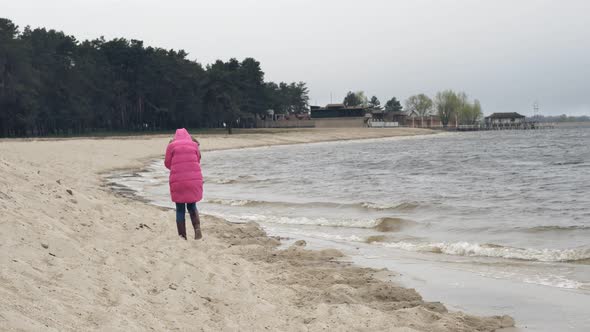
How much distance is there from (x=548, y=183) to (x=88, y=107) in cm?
5847

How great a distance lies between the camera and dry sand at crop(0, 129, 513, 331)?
4.67 m

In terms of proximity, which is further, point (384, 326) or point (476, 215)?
point (476, 215)

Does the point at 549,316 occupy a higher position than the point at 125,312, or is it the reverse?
the point at 125,312

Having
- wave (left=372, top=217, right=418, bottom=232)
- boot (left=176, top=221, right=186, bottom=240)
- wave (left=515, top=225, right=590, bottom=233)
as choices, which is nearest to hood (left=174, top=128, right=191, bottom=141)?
boot (left=176, top=221, right=186, bottom=240)

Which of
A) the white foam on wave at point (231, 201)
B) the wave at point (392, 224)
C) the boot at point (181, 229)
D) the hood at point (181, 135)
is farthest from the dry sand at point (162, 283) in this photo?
the white foam on wave at point (231, 201)

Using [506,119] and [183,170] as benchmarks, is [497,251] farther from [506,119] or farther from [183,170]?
[506,119]

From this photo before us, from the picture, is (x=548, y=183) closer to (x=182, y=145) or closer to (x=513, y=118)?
(x=182, y=145)

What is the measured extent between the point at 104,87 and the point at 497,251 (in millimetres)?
70260

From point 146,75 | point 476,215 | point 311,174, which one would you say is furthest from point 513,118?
point 476,215

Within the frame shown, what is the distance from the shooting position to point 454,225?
13.2 meters

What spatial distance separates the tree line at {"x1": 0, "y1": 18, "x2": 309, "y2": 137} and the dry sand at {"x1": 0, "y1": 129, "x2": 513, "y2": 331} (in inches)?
2146

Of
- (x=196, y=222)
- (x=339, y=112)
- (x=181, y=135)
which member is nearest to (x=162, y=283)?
(x=196, y=222)

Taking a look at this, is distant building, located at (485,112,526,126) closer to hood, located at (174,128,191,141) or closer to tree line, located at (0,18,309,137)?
tree line, located at (0,18,309,137)

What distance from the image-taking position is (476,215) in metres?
14.5
